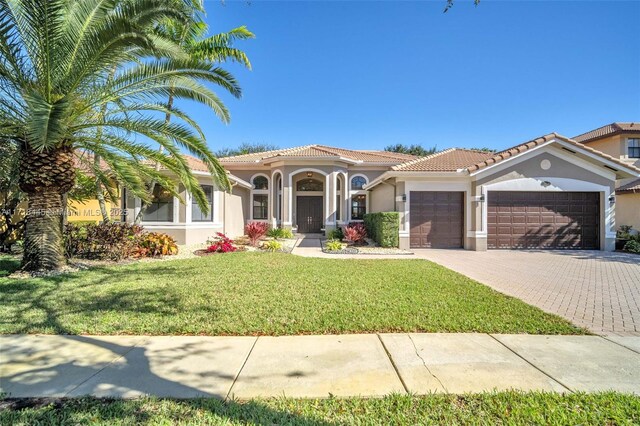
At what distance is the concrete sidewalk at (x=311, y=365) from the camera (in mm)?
3244

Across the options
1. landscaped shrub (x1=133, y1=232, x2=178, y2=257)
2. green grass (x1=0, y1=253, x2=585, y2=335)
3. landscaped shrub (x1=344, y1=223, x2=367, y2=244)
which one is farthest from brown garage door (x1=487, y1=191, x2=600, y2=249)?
landscaped shrub (x1=133, y1=232, x2=178, y2=257)

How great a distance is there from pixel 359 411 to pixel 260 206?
2019 centimetres

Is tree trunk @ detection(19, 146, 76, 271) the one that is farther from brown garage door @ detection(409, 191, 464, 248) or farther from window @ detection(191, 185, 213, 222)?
brown garage door @ detection(409, 191, 464, 248)

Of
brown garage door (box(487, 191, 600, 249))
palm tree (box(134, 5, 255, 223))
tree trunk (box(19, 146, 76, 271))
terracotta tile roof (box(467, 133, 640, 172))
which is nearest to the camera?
tree trunk (box(19, 146, 76, 271))

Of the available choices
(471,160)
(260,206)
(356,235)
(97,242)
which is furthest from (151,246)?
(471,160)

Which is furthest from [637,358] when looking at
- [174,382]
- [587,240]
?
[587,240]

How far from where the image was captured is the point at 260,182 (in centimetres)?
2223

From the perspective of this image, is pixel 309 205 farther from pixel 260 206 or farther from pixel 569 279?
pixel 569 279

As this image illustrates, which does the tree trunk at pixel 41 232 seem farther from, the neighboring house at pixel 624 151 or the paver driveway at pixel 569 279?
the neighboring house at pixel 624 151

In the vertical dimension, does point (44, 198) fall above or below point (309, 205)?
below

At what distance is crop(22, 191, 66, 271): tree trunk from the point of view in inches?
316

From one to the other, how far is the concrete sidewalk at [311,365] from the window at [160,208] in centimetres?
1103

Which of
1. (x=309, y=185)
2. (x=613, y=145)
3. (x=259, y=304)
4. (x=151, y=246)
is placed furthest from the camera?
(x=309, y=185)

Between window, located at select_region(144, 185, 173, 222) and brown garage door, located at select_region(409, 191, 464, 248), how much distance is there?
11743 mm
